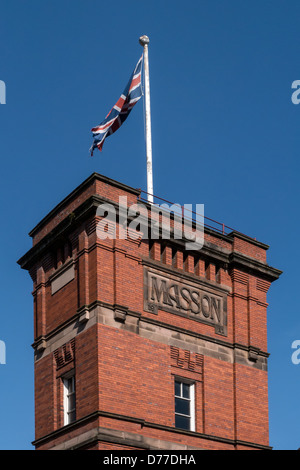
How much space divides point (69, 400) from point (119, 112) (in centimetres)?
1101

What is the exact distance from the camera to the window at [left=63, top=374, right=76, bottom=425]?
98.3 feet

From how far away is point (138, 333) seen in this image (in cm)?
2980

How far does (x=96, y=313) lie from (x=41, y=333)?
3.80 m

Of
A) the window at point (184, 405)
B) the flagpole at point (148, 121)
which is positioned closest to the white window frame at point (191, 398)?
the window at point (184, 405)

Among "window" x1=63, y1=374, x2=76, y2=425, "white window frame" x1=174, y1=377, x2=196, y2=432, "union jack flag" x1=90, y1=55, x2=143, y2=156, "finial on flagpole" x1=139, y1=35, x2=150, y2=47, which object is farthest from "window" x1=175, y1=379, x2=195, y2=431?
"finial on flagpole" x1=139, y1=35, x2=150, y2=47

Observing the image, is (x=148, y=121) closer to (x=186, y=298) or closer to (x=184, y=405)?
(x=186, y=298)

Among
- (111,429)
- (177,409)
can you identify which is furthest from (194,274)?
(111,429)

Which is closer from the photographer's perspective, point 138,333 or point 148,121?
point 138,333

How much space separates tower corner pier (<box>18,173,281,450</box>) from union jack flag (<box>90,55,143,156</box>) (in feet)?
10.9

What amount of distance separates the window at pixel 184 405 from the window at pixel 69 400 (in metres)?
3.48

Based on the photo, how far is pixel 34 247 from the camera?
33.2 meters

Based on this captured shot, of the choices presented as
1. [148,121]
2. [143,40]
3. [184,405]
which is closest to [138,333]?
[184,405]

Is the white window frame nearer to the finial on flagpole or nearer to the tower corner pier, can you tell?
the tower corner pier

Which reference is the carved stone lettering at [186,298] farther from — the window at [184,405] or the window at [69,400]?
the window at [69,400]
